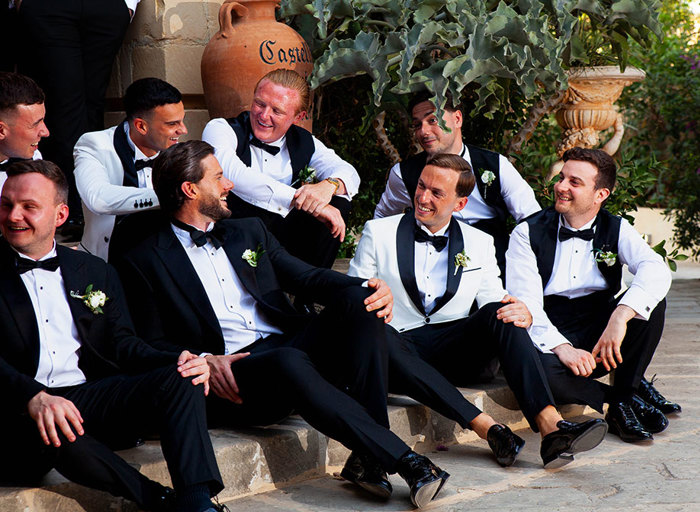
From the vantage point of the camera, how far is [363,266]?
4160 millimetres

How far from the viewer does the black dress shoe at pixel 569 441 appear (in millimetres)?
3615

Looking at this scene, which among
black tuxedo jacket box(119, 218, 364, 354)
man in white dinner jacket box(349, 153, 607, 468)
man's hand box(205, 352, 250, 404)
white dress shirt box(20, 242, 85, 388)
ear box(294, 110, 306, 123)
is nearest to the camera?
white dress shirt box(20, 242, 85, 388)

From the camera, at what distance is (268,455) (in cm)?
345

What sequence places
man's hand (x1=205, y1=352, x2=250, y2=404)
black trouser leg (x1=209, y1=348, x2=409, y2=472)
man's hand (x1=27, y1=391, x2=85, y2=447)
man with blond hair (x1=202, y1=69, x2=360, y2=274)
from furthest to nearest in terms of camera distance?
man with blond hair (x1=202, y1=69, x2=360, y2=274)
man's hand (x1=205, y1=352, x2=250, y2=404)
black trouser leg (x1=209, y1=348, x2=409, y2=472)
man's hand (x1=27, y1=391, x2=85, y2=447)

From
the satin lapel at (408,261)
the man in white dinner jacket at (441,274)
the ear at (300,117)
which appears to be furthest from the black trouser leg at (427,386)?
the ear at (300,117)

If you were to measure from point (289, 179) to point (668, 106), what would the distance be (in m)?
6.94

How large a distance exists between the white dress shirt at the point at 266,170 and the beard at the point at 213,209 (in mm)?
722

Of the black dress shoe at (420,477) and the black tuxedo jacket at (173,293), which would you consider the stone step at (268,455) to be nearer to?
the black tuxedo jacket at (173,293)

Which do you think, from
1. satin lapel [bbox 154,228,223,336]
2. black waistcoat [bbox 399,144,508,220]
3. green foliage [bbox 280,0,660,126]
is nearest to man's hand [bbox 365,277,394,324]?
satin lapel [bbox 154,228,223,336]

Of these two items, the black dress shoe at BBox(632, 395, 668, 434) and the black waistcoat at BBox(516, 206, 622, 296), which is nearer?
the black dress shoe at BBox(632, 395, 668, 434)

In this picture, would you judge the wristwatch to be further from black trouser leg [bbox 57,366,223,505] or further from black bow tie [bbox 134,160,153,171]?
black trouser leg [bbox 57,366,223,505]

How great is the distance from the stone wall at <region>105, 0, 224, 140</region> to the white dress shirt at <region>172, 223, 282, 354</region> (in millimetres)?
2173

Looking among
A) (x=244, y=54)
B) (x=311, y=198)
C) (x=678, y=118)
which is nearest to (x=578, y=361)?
(x=311, y=198)

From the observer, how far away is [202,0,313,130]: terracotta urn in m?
5.14
